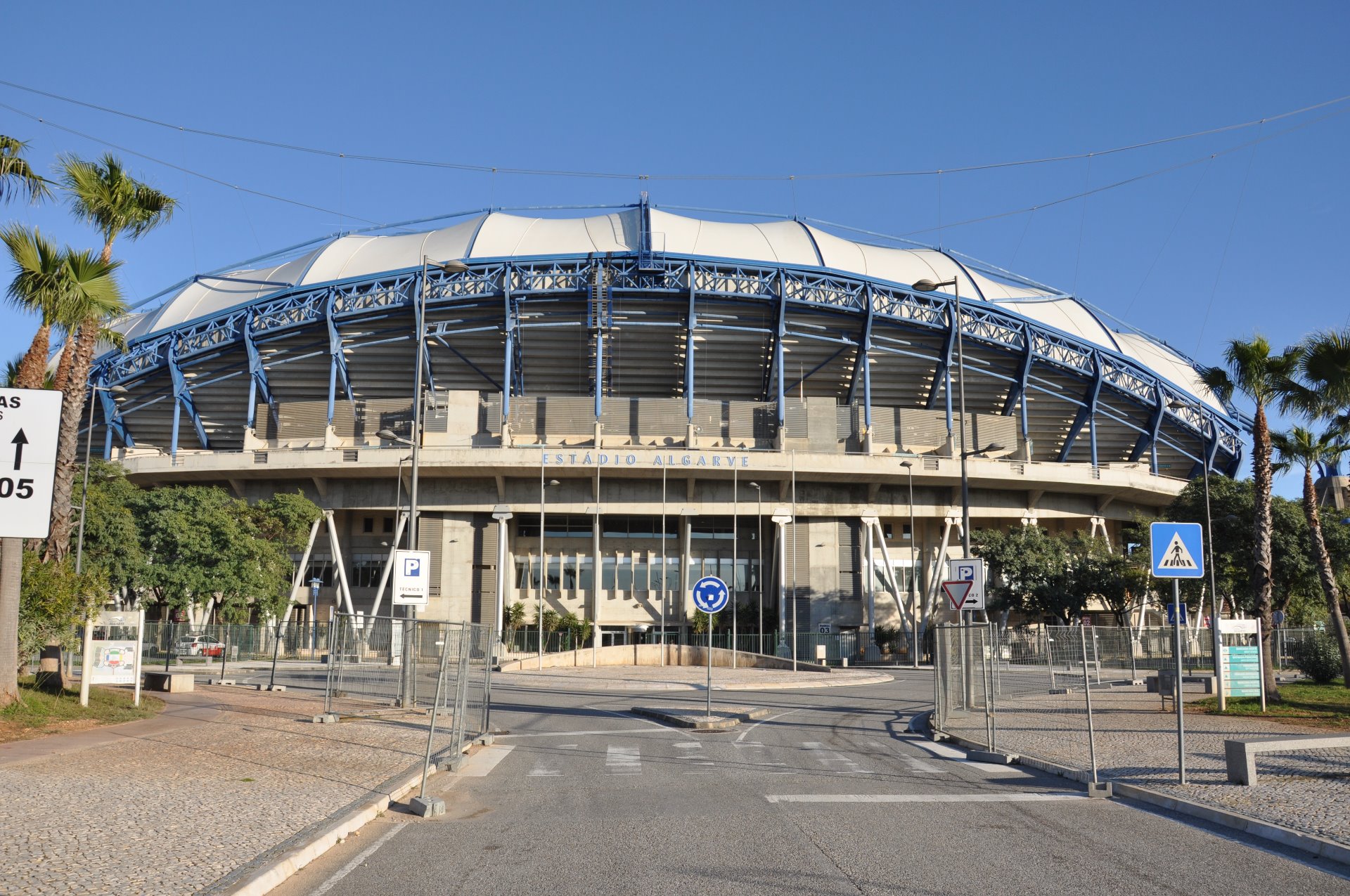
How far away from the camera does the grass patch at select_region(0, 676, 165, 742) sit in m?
15.4

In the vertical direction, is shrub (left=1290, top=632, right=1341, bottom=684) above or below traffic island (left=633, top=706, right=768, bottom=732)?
above

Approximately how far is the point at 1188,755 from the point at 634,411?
4953 cm

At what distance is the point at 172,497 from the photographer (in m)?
47.6

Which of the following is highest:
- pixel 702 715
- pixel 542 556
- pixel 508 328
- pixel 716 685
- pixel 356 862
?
pixel 508 328

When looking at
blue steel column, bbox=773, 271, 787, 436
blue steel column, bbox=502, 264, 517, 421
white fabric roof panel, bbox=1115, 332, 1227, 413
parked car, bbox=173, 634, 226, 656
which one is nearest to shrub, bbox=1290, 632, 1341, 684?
blue steel column, bbox=773, 271, 787, 436

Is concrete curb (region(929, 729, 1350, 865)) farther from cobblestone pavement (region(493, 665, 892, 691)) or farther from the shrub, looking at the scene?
cobblestone pavement (region(493, 665, 892, 691))

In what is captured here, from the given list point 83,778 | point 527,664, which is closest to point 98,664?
point 83,778

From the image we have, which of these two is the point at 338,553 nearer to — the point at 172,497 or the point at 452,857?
the point at 172,497

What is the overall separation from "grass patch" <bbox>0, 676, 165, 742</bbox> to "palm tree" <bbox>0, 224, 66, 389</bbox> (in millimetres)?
5278

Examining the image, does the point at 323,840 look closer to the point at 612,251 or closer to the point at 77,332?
the point at 77,332

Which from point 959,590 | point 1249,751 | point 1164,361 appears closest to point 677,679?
point 959,590

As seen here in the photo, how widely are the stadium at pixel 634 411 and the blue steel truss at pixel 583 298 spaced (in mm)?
199

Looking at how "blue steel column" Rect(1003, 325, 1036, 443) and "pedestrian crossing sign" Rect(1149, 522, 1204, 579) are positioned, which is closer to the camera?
"pedestrian crossing sign" Rect(1149, 522, 1204, 579)

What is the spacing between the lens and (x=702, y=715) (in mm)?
21312
